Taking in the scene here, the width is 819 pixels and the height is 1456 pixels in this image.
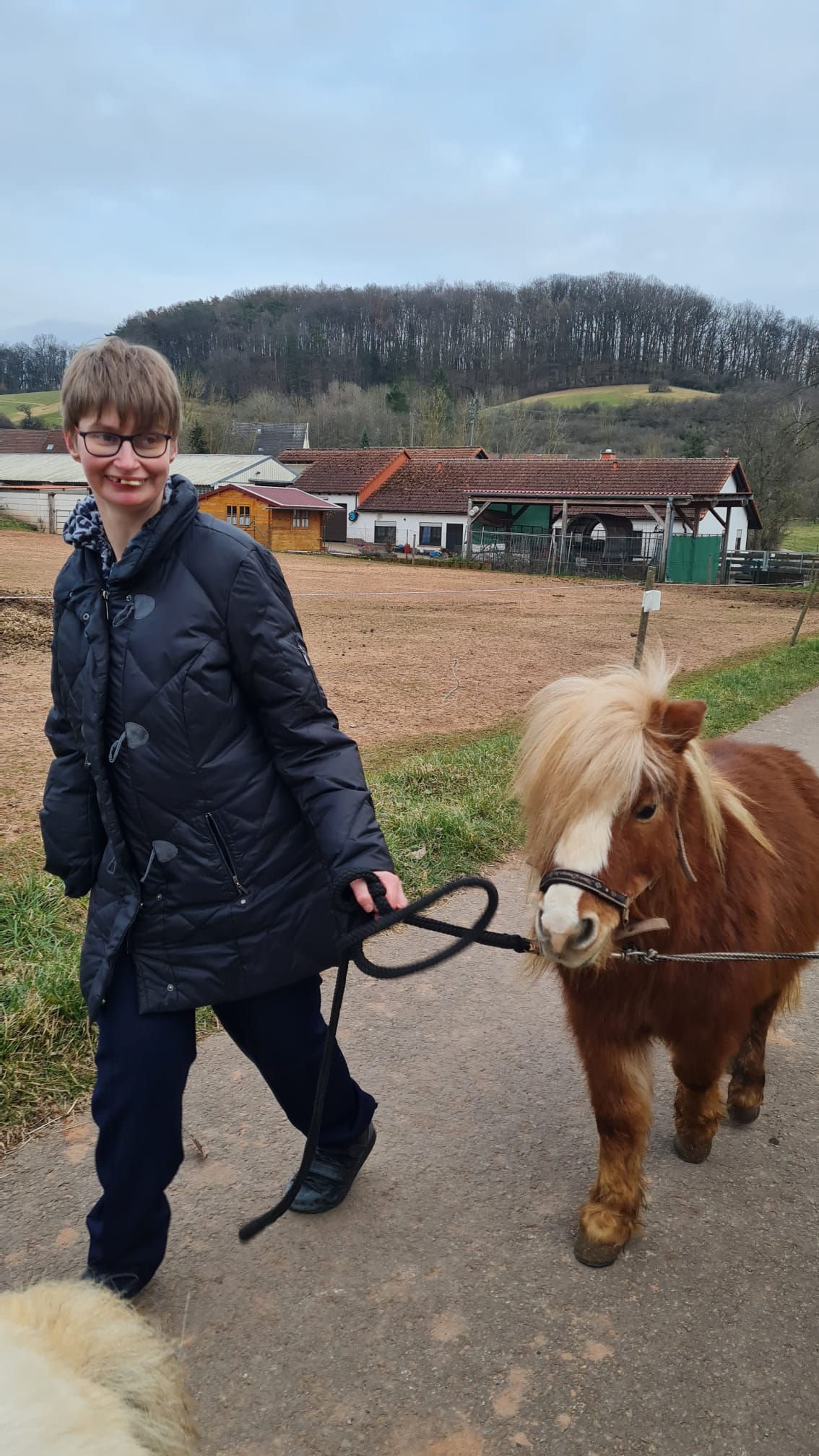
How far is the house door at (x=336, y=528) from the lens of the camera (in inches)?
2090

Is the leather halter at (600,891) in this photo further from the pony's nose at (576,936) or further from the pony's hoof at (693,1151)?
the pony's hoof at (693,1151)

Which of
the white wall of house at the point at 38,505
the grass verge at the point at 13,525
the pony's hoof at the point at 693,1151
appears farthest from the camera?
the white wall of house at the point at 38,505

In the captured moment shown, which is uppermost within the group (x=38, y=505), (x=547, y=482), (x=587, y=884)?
(x=547, y=482)

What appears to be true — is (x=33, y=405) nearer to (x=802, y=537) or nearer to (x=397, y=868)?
(x=802, y=537)

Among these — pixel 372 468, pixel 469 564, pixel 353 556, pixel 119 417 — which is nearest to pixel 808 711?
pixel 119 417

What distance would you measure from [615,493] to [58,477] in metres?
42.0

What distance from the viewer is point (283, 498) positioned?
A: 50.2 m

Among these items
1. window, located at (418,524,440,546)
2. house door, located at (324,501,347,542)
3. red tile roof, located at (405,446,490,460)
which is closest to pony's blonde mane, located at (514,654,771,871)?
window, located at (418,524,440,546)

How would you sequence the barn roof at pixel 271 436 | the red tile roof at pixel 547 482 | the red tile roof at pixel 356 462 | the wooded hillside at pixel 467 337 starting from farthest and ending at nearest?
the wooded hillside at pixel 467 337
the barn roof at pixel 271 436
the red tile roof at pixel 356 462
the red tile roof at pixel 547 482

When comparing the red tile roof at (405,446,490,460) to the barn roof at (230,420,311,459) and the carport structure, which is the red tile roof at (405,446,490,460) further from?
the barn roof at (230,420,311,459)

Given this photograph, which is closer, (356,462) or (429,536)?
(429,536)

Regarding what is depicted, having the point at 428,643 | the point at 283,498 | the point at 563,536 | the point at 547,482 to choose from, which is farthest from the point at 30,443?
the point at 428,643

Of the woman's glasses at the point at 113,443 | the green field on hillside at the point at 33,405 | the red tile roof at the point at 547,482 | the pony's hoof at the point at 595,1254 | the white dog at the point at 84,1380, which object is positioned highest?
the green field on hillside at the point at 33,405

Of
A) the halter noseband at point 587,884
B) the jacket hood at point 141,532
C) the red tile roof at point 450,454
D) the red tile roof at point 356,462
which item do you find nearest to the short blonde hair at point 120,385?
the jacket hood at point 141,532
